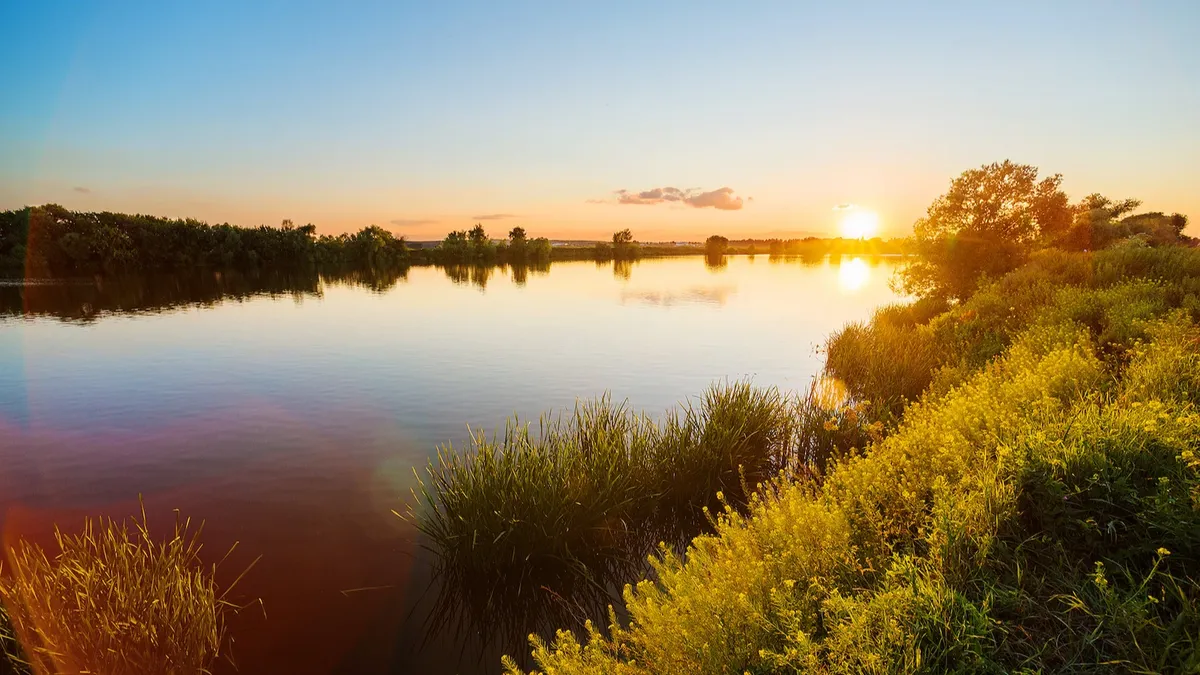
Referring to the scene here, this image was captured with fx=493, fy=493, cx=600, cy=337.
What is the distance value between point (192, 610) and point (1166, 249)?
110ft

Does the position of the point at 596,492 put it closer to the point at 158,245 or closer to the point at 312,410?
the point at 312,410

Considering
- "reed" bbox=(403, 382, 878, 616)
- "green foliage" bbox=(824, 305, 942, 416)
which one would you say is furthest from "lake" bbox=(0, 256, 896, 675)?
"green foliage" bbox=(824, 305, 942, 416)

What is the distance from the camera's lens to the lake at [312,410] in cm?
923

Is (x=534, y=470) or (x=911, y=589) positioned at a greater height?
(x=911, y=589)

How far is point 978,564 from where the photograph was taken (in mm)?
4566

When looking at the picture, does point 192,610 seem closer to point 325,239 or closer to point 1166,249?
point 1166,249

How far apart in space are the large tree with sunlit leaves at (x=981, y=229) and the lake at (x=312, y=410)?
908 centimetres

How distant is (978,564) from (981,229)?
39.7m

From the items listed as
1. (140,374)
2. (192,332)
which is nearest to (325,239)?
(192,332)

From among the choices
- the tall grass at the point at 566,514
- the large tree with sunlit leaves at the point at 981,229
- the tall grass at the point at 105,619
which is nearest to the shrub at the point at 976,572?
the tall grass at the point at 566,514

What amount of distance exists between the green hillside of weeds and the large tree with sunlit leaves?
31.8 metres

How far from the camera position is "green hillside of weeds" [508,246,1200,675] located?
151 inches

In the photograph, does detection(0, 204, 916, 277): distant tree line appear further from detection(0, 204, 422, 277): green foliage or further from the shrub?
the shrub

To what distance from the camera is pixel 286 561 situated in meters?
10.3
